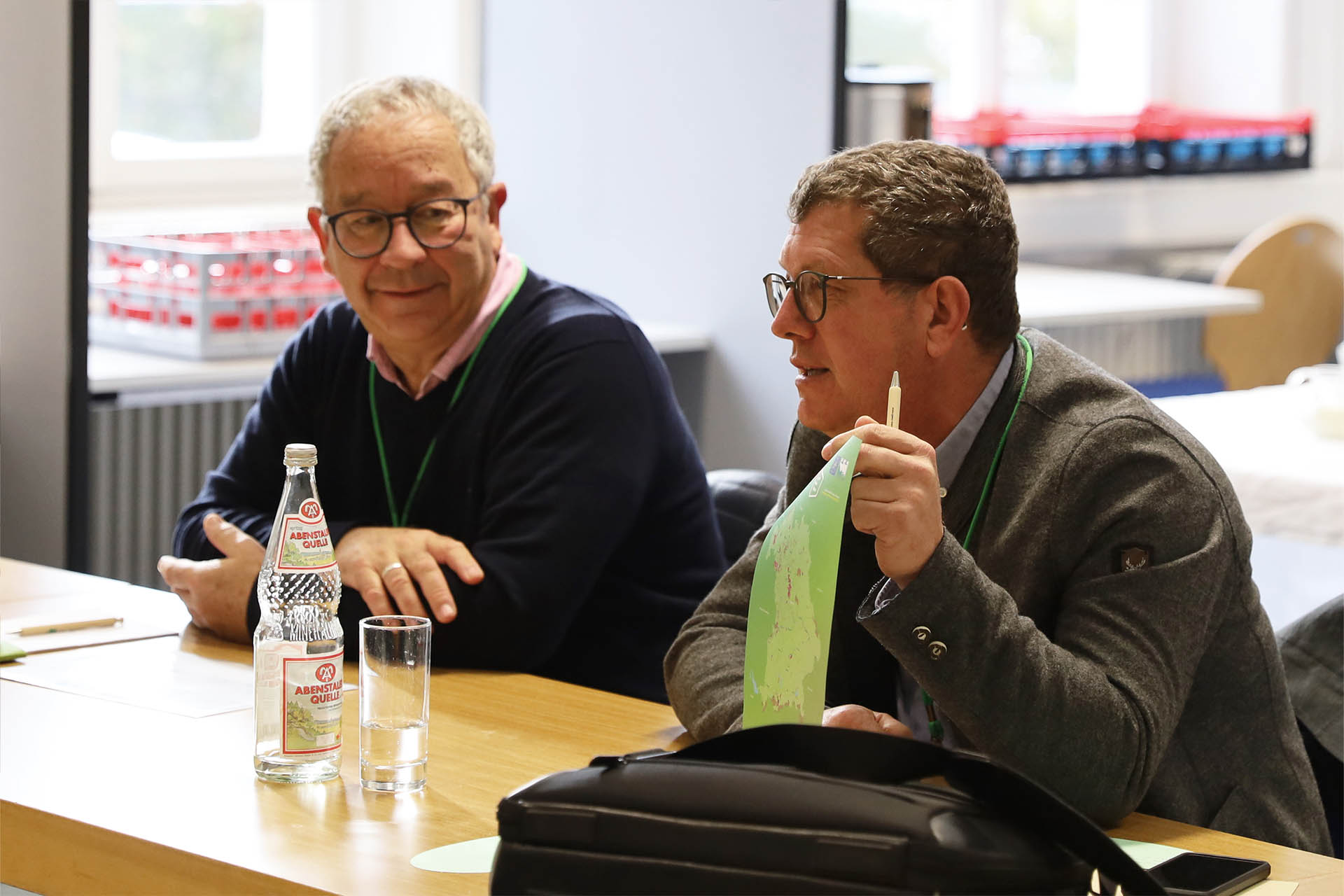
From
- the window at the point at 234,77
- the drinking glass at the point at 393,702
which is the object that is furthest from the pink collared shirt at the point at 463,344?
the window at the point at 234,77

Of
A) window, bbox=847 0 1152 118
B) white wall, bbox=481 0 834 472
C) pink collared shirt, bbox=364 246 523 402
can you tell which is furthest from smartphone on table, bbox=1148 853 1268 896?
window, bbox=847 0 1152 118

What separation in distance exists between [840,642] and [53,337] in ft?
7.11

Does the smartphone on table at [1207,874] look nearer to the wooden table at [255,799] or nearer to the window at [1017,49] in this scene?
the wooden table at [255,799]

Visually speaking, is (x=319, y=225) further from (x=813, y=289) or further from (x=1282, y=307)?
(x=1282, y=307)

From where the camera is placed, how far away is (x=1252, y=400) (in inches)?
135

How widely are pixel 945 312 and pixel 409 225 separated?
0.89m

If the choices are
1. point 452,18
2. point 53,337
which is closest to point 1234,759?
point 53,337

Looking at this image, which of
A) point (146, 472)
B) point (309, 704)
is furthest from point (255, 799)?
point (146, 472)

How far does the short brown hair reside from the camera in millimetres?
1573

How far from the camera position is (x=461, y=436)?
2.21m

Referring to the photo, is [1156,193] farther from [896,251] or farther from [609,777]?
[609,777]

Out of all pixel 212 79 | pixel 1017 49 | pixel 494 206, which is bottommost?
pixel 494 206

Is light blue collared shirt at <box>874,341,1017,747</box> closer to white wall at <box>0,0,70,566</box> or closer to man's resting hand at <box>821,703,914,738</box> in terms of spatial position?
man's resting hand at <box>821,703,914,738</box>

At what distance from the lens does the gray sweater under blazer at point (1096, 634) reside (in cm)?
143
